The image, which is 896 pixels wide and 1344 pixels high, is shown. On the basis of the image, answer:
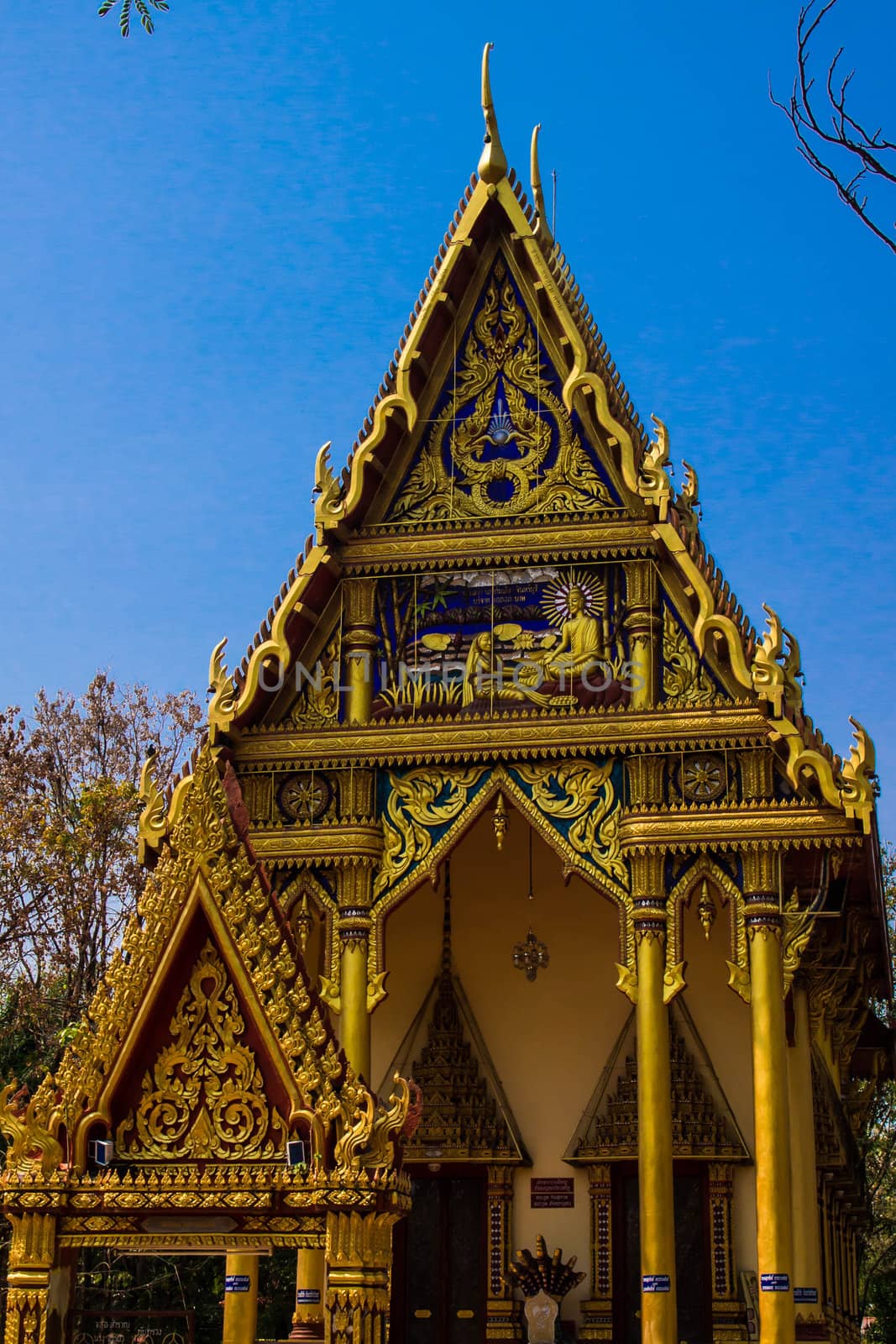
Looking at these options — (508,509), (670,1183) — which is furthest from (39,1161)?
(508,509)

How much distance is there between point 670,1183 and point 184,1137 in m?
7.43

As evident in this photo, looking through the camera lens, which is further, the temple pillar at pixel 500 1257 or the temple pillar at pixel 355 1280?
the temple pillar at pixel 500 1257

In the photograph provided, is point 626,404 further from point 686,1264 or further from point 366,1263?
point 366,1263

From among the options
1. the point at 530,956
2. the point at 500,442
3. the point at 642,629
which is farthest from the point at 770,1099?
the point at 500,442

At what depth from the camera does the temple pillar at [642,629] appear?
1611 centimetres

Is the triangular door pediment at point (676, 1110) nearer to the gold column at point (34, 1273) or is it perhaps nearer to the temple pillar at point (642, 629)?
the temple pillar at point (642, 629)

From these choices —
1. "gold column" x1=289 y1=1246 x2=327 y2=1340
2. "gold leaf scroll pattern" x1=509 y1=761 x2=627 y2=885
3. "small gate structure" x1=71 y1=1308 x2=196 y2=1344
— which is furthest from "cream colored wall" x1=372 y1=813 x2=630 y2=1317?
"small gate structure" x1=71 y1=1308 x2=196 y2=1344

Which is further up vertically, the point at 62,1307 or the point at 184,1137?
the point at 184,1137

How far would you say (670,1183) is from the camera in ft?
49.4

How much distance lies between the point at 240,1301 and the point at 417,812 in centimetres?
708

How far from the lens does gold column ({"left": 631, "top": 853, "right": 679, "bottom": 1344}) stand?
48.2 ft

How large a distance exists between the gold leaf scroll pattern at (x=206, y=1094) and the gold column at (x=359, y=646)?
7948 mm

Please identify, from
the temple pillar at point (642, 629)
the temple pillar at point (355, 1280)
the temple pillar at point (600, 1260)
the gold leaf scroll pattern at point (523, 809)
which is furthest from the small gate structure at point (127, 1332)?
the temple pillar at point (642, 629)

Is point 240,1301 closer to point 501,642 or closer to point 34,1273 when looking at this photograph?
point 34,1273
